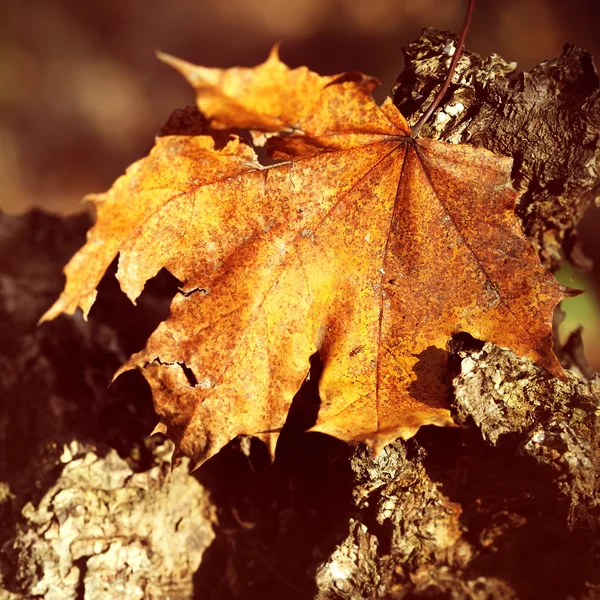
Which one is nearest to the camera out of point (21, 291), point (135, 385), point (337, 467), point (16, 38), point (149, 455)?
point (337, 467)

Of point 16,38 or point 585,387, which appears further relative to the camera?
point 16,38

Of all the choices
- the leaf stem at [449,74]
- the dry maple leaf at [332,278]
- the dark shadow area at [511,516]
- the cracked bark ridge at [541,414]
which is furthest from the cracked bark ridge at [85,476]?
the leaf stem at [449,74]

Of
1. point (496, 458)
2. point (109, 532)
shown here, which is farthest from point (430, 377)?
point (109, 532)

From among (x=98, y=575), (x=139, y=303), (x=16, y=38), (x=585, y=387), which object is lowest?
(x=585, y=387)

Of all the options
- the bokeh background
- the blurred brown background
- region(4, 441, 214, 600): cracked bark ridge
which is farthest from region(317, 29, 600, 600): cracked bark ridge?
the bokeh background

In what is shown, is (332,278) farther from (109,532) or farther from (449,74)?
(109,532)

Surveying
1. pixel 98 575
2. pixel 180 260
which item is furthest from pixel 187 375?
pixel 98 575

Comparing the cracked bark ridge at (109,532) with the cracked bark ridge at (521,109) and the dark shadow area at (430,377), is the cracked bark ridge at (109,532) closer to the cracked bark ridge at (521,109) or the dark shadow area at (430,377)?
the dark shadow area at (430,377)

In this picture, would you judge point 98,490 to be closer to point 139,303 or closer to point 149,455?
point 149,455

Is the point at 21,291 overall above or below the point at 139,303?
above
